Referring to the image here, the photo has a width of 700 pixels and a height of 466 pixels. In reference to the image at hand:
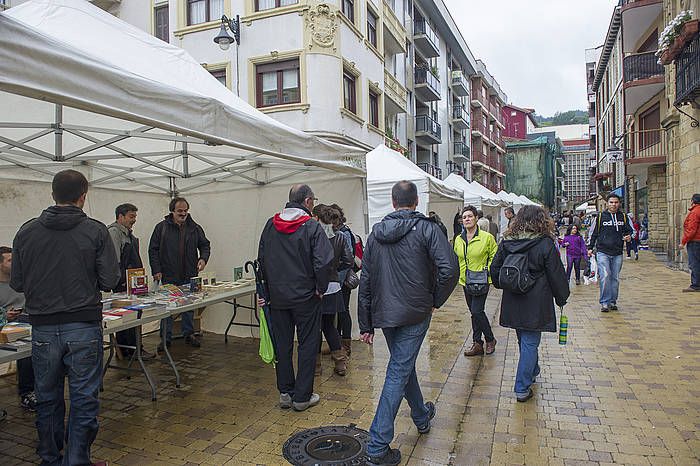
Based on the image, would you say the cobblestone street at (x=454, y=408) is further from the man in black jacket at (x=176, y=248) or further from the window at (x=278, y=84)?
the window at (x=278, y=84)

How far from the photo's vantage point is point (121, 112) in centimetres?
303

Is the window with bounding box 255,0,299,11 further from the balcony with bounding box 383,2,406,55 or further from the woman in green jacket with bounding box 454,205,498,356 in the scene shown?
the woman in green jacket with bounding box 454,205,498,356

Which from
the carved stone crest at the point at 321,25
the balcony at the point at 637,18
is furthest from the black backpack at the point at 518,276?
the balcony at the point at 637,18

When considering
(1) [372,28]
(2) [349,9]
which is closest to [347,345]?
(2) [349,9]

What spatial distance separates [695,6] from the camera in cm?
1191

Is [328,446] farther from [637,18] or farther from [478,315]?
[637,18]

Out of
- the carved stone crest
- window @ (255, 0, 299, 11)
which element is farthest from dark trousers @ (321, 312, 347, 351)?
window @ (255, 0, 299, 11)

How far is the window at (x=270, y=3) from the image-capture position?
15656 mm

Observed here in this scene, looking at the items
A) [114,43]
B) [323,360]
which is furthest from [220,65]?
[323,360]

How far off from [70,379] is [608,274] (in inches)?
297

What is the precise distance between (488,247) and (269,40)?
496 inches

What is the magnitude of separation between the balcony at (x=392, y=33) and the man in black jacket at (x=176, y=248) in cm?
1645

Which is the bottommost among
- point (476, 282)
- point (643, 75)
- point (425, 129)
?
point (476, 282)

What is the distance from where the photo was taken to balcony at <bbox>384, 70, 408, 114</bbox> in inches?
814
